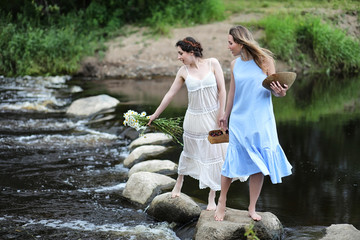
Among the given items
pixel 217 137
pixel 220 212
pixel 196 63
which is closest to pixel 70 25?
pixel 196 63

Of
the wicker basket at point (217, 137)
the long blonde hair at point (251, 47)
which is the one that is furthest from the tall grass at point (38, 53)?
the long blonde hair at point (251, 47)

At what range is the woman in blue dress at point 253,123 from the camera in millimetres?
4723

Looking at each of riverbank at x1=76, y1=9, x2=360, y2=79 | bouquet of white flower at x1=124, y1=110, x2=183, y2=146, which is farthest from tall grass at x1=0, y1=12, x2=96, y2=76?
bouquet of white flower at x1=124, y1=110, x2=183, y2=146

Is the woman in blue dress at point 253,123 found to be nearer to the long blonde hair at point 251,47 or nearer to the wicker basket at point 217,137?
the long blonde hair at point 251,47

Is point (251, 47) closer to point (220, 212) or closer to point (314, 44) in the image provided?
point (220, 212)

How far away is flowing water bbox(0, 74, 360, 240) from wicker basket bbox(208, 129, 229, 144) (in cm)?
105

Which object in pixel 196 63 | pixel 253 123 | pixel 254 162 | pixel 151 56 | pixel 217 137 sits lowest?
pixel 151 56

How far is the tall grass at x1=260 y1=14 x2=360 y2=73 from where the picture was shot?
18109mm

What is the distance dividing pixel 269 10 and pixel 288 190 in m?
15.3

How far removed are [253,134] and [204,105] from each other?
854 millimetres

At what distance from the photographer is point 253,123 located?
4.75m

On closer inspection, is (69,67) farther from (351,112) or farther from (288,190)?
(288,190)

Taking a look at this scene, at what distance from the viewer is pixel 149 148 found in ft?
28.3

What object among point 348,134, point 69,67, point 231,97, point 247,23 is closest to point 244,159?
point 231,97
